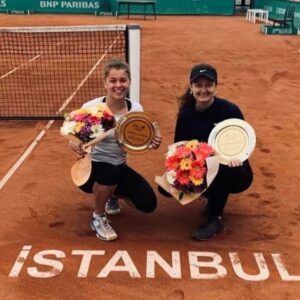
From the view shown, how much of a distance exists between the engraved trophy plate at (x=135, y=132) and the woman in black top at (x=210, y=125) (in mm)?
432

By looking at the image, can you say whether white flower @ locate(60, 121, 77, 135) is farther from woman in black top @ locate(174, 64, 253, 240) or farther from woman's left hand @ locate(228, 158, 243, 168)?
woman's left hand @ locate(228, 158, 243, 168)

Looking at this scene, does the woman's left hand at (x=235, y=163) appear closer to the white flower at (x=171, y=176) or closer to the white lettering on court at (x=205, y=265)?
the white flower at (x=171, y=176)

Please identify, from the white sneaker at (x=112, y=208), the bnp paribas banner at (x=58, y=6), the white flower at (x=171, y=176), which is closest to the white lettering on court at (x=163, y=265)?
the white flower at (x=171, y=176)

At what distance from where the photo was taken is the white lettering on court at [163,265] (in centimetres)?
385

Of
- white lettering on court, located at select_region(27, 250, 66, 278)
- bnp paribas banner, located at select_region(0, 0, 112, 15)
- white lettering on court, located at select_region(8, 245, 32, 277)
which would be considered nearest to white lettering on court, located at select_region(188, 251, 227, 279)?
white lettering on court, located at select_region(27, 250, 66, 278)

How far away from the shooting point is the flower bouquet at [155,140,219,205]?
399cm

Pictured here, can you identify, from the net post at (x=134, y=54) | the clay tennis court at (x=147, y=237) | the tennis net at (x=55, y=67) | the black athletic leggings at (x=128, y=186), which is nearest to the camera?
the clay tennis court at (x=147, y=237)

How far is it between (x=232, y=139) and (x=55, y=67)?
32.9 feet

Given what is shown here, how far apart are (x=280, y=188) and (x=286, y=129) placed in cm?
252

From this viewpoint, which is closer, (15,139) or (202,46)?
(15,139)

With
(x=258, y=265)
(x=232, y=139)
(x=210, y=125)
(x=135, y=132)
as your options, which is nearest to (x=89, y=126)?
Answer: (x=135, y=132)

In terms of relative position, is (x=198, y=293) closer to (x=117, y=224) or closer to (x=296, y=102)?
(x=117, y=224)

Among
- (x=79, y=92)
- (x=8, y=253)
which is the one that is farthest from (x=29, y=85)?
A: (x=8, y=253)

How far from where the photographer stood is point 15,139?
731 centimetres
